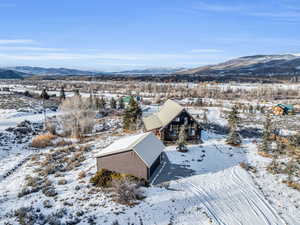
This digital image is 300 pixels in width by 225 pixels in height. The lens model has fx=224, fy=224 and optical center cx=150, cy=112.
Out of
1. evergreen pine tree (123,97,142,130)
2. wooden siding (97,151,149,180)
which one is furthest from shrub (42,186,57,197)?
evergreen pine tree (123,97,142,130)

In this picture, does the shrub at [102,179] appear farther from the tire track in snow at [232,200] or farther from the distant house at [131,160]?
the tire track in snow at [232,200]

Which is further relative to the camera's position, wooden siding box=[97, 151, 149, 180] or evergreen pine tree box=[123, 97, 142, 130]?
evergreen pine tree box=[123, 97, 142, 130]

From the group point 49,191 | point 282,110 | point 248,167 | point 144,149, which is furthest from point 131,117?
point 282,110

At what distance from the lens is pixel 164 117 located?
33.4 m

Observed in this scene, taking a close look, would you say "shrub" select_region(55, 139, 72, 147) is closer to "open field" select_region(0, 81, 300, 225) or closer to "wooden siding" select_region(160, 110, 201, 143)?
"open field" select_region(0, 81, 300, 225)

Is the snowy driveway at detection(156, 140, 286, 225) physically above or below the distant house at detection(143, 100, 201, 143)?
below

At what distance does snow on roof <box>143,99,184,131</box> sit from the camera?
31119mm

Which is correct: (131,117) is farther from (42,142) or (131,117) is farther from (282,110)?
(282,110)

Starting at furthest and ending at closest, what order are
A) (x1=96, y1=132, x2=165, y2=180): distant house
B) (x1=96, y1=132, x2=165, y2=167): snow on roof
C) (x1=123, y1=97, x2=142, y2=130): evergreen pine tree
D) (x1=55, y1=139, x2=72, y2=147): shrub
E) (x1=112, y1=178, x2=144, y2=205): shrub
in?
1. (x1=123, y1=97, x2=142, y2=130): evergreen pine tree
2. (x1=55, y1=139, x2=72, y2=147): shrub
3. (x1=96, y1=132, x2=165, y2=167): snow on roof
4. (x1=96, y1=132, x2=165, y2=180): distant house
5. (x1=112, y1=178, x2=144, y2=205): shrub

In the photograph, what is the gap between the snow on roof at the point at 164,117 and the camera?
31.1 meters

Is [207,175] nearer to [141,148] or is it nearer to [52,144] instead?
[141,148]

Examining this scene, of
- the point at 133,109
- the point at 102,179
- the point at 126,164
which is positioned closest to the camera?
the point at 102,179

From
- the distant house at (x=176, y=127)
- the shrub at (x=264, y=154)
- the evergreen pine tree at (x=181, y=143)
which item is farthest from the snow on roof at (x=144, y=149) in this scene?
the shrub at (x=264, y=154)

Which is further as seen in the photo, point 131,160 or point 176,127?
point 176,127
